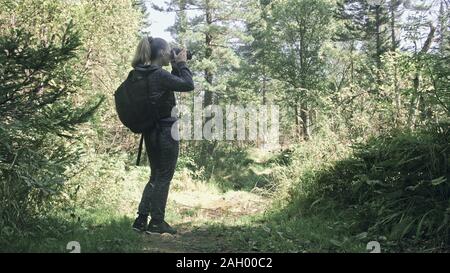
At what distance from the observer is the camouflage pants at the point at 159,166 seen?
5203 millimetres

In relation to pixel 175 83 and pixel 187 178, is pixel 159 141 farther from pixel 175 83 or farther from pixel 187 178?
pixel 187 178

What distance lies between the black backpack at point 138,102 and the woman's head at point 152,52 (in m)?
0.24

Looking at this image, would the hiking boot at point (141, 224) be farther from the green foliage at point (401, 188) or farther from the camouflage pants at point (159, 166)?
the green foliage at point (401, 188)

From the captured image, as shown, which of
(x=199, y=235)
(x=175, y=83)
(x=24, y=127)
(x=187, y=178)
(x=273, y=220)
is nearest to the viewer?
(x=24, y=127)

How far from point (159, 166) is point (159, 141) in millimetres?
316

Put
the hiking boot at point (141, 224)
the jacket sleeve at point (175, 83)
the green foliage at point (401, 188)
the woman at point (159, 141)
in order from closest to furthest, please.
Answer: the green foliage at point (401, 188) → the jacket sleeve at point (175, 83) → the woman at point (159, 141) → the hiking boot at point (141, 224)

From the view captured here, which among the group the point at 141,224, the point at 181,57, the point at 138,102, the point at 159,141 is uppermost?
the point at 181,57

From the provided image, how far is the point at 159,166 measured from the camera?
17.3ft

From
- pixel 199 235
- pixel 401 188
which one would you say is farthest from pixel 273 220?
pixel 401 188

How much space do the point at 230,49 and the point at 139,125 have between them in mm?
19802

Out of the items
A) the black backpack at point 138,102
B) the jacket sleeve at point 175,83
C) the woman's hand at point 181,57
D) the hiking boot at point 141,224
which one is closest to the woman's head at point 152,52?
the woman's hand at point 181,57

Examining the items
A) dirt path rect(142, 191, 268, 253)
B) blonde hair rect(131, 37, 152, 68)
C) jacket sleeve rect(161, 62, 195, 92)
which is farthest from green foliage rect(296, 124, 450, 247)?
blonde hair rect(131, 37, 152, 68)

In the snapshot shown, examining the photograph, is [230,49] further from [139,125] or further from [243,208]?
[139,125]

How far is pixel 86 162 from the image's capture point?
748 cm
